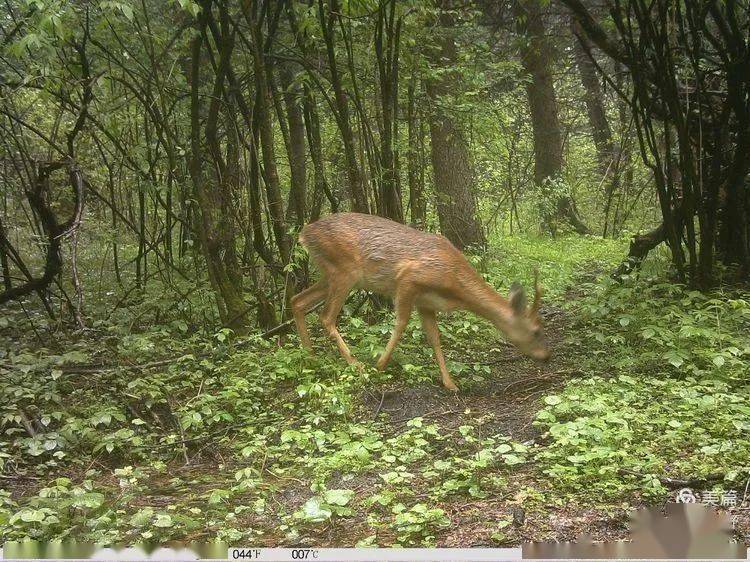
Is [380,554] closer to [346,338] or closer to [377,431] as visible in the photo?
[377,431]

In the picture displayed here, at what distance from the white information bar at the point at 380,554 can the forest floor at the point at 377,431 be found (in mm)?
216

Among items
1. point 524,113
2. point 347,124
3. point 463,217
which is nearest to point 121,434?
point 347,124

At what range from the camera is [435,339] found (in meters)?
6.64

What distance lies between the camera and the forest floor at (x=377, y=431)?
3789mm

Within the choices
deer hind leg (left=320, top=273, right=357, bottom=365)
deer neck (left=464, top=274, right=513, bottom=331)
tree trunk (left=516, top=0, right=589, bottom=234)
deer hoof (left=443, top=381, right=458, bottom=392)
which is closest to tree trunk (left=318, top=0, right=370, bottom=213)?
deer hind leg (left=320, top=273, right=357, bottom=365)

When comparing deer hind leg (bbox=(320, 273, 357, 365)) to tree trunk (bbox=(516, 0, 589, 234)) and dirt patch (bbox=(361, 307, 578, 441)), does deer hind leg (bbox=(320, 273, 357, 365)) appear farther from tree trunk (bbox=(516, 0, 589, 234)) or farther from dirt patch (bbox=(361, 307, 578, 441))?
tree trunk (bbox=(516, 0, 589, 234))

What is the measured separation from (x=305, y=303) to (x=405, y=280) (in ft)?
4.64

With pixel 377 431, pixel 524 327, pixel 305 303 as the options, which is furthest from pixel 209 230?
pixel 524 327

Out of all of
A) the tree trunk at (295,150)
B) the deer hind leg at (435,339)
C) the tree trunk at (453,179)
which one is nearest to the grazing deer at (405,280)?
the deer hind leg at (435,339)

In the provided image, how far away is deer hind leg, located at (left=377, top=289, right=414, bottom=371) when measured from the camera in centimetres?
644

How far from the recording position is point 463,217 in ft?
41.9

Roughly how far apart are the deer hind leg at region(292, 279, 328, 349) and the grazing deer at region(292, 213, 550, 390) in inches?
0.4

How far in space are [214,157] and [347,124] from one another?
1701mm

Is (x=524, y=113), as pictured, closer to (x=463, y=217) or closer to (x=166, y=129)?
(x=463, y=217)
